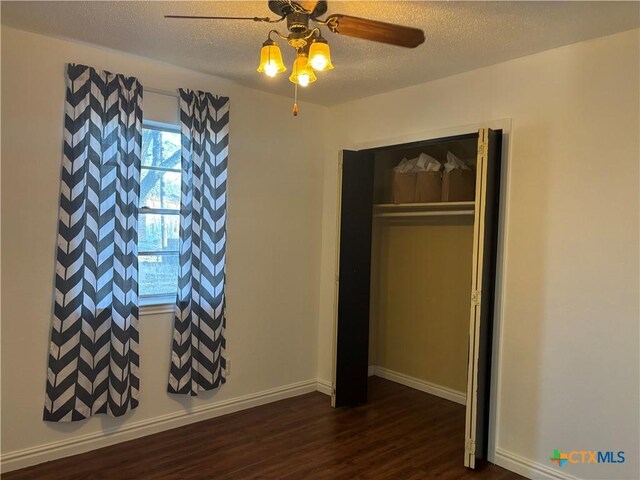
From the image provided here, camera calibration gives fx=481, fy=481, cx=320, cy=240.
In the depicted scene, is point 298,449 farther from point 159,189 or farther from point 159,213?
point 159,189

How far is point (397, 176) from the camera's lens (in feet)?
13.2

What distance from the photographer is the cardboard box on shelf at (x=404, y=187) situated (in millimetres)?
3926

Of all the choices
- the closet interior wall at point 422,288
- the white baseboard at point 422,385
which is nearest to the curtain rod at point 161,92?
the closet interior wall at point 422,288

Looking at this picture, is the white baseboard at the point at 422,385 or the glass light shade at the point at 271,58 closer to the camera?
the glass light shade at the point at 271,58

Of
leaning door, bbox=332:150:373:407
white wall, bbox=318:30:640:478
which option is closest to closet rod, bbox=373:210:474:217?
leaning door, bbox=332:150:373:407

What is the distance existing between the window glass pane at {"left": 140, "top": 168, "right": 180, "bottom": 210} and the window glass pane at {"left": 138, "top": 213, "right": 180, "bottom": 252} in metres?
0.08

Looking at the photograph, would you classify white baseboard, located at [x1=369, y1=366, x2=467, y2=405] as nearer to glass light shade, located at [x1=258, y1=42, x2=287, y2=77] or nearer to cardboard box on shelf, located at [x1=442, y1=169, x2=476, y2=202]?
cardboard box on shelf, located at [x1=442, y1=169, x2=476, y2=202]

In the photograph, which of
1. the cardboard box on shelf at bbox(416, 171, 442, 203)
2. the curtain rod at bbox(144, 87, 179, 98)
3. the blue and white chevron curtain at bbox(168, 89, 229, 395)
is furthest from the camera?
the cardboard box on shelf at bbox(416, 171, 442, 203)

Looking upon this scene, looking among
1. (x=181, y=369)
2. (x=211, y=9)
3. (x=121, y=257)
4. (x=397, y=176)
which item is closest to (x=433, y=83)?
(x=397, y=176)

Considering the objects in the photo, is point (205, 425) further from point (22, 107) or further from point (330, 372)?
point (22, 107)

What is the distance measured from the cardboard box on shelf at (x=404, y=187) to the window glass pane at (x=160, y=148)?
1.77 metres

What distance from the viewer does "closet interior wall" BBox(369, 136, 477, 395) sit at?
13.4ft

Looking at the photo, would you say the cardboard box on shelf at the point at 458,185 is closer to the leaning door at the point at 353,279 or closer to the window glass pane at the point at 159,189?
the leaning door at the point at 353,279

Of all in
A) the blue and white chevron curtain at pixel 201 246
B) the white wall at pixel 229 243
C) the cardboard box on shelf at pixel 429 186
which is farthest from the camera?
the cardboard box on shelf at pixel 429 186
